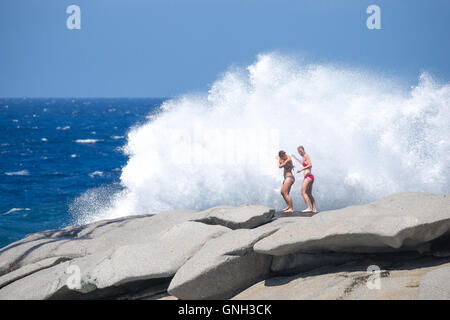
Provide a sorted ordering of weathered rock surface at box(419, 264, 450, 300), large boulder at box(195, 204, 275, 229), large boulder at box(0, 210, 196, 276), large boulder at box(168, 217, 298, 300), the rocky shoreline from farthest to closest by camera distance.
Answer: large boulder at box(0, 210, 196, 276) → large boulder at box(195, 204, 275, 229) → large boulder at box(168, 217, 298, 300) → the rocky shoreline → weathered rock surface at box(419, 264, 450, 300)

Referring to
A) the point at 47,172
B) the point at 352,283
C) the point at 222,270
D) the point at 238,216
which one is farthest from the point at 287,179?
the point at 47,172

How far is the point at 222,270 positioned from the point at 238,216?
196 cm

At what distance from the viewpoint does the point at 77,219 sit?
1617 cm

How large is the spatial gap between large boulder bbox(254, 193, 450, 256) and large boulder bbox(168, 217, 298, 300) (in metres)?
0.30

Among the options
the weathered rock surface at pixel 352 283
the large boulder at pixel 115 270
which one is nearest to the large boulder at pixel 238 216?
the large boulder at pixel 115 270

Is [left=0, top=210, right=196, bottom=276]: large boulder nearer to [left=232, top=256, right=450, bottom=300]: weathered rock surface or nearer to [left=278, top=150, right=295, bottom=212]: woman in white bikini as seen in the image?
[left=278, top=150, right=295, bottom=212]: woman in white bikini

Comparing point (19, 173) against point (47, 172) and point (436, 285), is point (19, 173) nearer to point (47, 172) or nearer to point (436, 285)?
point (47, 172)

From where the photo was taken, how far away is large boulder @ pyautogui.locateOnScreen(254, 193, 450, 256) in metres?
5.36

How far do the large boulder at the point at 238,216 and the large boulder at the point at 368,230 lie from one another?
1542 mm

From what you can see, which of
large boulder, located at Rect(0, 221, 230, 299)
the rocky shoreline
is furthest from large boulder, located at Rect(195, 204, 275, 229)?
large boulder, located at Rect(0, 221, 230, 299)

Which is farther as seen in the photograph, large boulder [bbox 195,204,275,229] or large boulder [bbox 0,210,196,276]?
large boulder [bbox 0,210,196,276]

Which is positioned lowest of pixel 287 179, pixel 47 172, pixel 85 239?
pixel 85 239

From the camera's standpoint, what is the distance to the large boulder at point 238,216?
25.3 ft

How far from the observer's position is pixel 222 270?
5.98 metres
